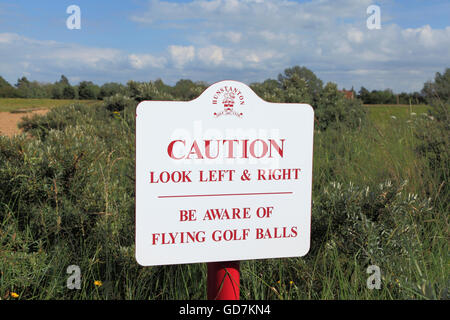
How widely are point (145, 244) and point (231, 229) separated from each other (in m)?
0.36

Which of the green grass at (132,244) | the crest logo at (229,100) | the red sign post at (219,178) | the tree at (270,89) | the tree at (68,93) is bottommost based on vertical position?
the green grass at (132,244)

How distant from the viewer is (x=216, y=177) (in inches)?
63.8

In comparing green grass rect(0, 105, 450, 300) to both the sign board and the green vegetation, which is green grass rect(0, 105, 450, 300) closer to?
the green vegetation

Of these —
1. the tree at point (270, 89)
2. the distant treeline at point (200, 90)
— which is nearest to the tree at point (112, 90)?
the distant treeline at point (200, 90)

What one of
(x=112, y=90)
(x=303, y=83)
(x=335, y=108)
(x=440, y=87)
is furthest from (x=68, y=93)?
(x=440, y=87)

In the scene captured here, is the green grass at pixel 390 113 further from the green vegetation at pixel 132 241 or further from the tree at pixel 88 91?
the tree at pixel 88 91

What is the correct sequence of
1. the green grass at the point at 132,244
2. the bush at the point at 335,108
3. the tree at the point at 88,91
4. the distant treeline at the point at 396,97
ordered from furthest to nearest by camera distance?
the tree at the point at 88,91, the bush at the point at 335,108, the distant treeline at the point at 396,97, the green grass at the point at 132,244

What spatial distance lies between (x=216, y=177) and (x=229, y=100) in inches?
13.0

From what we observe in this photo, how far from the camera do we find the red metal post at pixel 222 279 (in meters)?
1.74

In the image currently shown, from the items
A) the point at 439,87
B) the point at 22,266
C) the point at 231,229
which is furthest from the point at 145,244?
the point at 439,87

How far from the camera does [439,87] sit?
802 centimetres

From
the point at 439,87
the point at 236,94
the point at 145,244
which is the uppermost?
the point at 439,87

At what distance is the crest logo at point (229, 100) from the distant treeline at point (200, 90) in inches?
135
